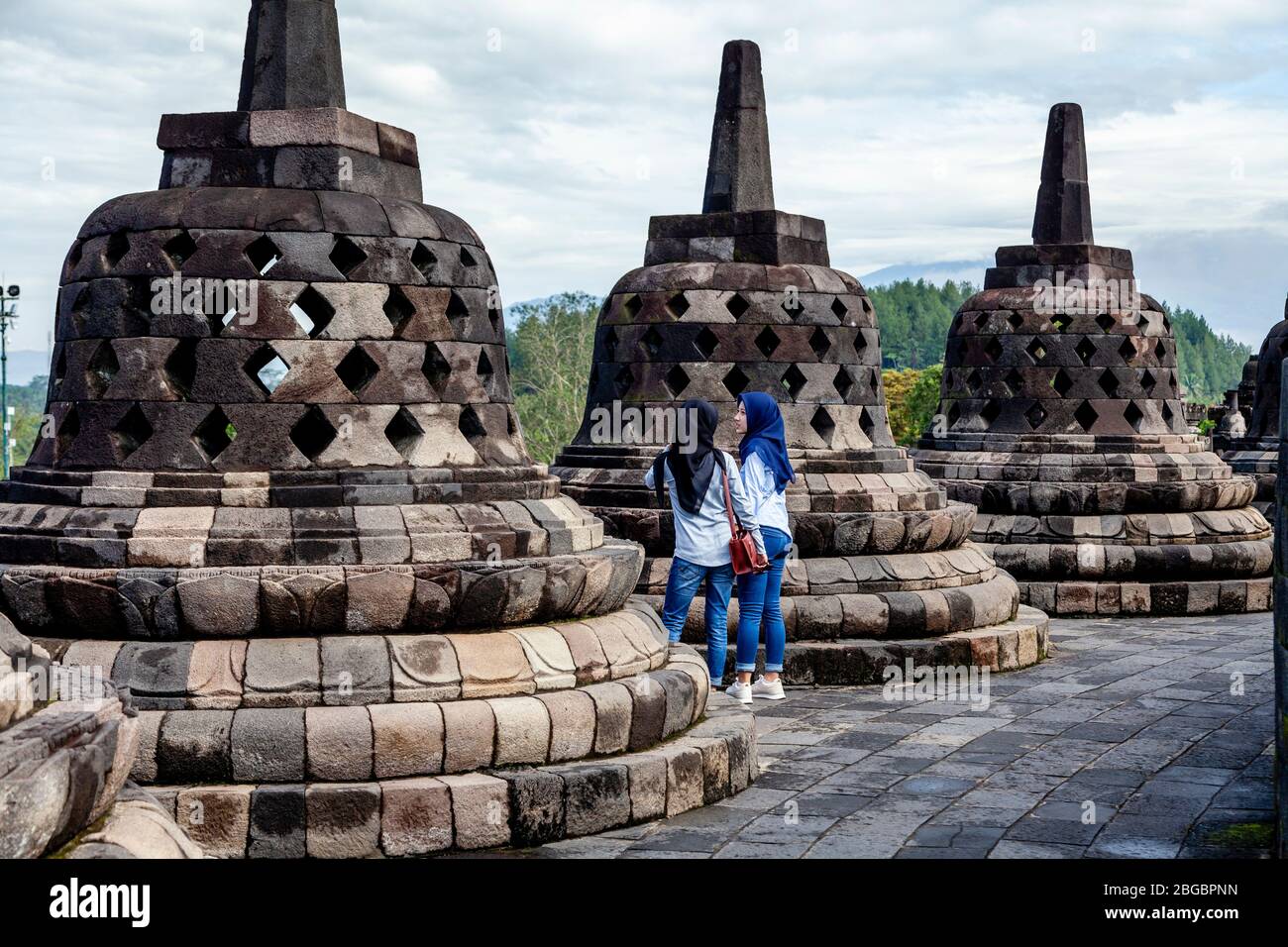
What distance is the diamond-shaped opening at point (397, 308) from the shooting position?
23.9 feet

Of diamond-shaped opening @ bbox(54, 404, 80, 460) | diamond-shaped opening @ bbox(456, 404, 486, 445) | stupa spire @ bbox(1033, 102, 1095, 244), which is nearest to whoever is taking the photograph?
diamond-shaped opening @ bbox(54, 404, 80, 460)

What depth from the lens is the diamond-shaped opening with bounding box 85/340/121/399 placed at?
7129mm

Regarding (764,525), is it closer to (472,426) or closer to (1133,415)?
(472,426)

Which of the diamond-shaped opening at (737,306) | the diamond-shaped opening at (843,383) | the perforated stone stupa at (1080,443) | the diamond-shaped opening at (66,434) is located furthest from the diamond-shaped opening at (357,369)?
the perforated stone stupa at (1080,443)

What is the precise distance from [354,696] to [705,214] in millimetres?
6230

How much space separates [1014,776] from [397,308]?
357 cm

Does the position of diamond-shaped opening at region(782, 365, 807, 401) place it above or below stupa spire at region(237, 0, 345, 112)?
below

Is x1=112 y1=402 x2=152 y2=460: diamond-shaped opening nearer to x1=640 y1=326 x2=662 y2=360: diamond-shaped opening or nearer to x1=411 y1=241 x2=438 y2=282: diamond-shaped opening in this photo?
x1=411 y1=241 x2=438 y2=282: diamond-shaped opening

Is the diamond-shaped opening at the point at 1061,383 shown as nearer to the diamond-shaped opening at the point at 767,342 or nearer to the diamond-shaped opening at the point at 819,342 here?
the diamond-shaped opening at the point at 819,342

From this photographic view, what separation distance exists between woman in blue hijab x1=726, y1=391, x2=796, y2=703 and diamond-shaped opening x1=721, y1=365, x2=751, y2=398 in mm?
1904

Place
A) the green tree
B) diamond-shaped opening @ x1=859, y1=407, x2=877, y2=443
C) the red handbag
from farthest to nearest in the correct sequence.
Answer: the green tree < diamond-shaped opening @ x1=859, y1=407, x2=877, y2=443 < the red handbag

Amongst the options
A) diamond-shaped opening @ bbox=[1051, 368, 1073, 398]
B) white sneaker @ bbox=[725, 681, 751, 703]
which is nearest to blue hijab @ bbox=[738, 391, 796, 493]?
white sneaker @ bbox=[725, 681, 751, 703]
